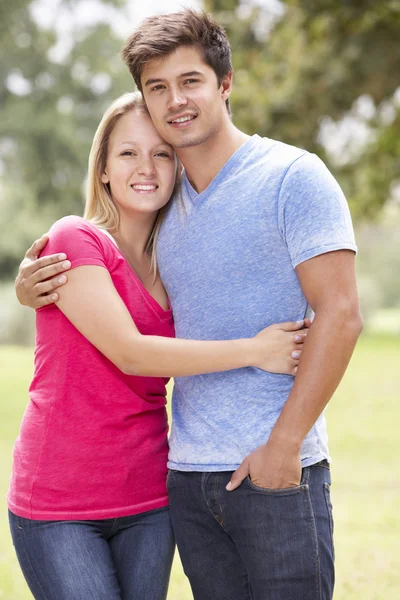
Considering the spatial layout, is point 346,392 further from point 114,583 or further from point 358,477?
point 114,583

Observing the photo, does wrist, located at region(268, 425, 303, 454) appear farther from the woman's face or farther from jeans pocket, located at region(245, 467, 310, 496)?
the woman's face

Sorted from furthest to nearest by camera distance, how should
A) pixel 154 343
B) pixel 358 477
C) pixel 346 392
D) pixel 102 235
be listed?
1. pixel 346 392
2. pixel 358 477
3. pixel 102 235
4. pixel 154 343

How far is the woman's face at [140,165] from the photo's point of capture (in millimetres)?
2752

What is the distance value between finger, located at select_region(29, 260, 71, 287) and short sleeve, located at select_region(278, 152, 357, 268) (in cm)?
65

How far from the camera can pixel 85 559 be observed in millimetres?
2430

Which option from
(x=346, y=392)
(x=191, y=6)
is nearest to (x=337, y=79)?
(x=346, y=392)

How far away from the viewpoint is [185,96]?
2549mm

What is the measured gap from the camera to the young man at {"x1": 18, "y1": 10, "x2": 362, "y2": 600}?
2279 mm

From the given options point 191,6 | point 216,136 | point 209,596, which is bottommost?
point 209,596

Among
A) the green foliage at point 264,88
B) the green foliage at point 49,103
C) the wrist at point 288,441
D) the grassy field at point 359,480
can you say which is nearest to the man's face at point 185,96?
the wrist at point 288,441

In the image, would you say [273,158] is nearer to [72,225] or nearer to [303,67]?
[72,225]

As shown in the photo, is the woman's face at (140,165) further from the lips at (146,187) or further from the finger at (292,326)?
the finger at (292,326)

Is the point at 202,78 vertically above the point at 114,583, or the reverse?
the point at 202,78

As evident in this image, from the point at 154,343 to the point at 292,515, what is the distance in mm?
631
